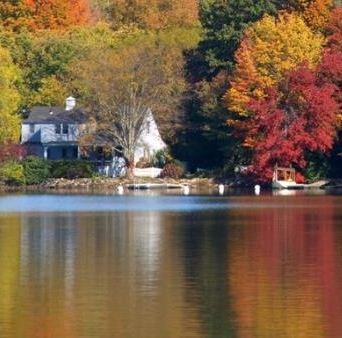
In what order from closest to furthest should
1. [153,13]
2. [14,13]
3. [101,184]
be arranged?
1. [101,184]
2. [14,13]
3. [153,13]

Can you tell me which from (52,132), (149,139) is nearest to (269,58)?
(149,139)

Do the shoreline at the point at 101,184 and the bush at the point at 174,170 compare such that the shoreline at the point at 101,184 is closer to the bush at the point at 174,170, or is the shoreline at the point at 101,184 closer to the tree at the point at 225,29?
the bush at the point at 174,170

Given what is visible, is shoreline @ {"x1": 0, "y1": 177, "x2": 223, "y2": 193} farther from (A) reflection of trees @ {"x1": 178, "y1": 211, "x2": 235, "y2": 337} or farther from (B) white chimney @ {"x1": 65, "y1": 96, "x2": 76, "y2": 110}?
(A) reflection of trees @ {"x1": 178, "y1": 211, "x2": 235, "y2": 337}

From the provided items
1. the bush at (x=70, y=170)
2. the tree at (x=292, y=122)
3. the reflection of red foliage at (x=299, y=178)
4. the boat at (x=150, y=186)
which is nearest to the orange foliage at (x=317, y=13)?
the tree at (x=292, y=122)

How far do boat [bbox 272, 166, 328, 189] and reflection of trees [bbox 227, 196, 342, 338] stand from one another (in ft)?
93.8

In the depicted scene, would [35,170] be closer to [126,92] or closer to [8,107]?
[8,107]

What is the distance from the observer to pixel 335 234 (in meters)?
41.8

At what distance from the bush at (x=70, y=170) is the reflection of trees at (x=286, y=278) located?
120ft

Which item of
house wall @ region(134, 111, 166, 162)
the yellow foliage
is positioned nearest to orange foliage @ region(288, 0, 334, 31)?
the yellow foliage

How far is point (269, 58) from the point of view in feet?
261

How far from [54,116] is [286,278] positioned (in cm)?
6314

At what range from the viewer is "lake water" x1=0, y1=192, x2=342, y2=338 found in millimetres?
23797

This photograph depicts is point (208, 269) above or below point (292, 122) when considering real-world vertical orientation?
below

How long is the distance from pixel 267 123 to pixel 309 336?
56.1m
